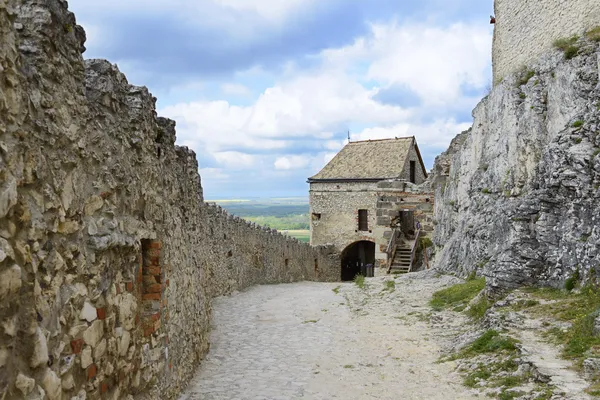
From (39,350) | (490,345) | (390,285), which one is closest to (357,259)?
(390,285)

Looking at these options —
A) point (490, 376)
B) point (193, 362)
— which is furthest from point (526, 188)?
point (193, 362)

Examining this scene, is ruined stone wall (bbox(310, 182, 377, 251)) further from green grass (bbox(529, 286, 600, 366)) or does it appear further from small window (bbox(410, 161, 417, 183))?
green grass (bbox(529, 286, 600, 366))

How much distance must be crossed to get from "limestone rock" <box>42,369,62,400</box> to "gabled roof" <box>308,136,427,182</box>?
96.3 feet

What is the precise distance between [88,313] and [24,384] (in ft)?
3.49

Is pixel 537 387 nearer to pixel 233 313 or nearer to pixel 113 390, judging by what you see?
pixel 113 390

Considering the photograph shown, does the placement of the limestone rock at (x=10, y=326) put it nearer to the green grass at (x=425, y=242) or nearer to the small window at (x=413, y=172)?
the green grass at (x=425, y=242)

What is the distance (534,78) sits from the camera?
14266 millimetres

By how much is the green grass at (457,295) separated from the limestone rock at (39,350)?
31.8 ft

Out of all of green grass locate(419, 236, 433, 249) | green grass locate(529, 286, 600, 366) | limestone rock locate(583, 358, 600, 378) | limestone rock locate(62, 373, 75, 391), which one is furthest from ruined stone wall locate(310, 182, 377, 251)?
limestone rock locate(62, 373, 75, 391)

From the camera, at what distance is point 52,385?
3012 mm

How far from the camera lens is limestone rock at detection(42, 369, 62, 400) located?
9.66ft

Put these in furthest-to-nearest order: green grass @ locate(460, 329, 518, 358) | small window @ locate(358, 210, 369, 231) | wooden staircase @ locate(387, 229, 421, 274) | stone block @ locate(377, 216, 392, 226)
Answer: small window @ locate(358, 210, 369, 231)
stone block @ locate(377, 216, 392, 226)
wooden staircase @ locate(387, 229, 421, 274)
green grass @ locate(460, 329, 518, 358)

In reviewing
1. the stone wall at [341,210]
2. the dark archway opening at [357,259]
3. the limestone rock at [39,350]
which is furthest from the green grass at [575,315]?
the dark archway opening at [357,259]

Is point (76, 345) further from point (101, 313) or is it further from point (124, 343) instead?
point (124, 343)
